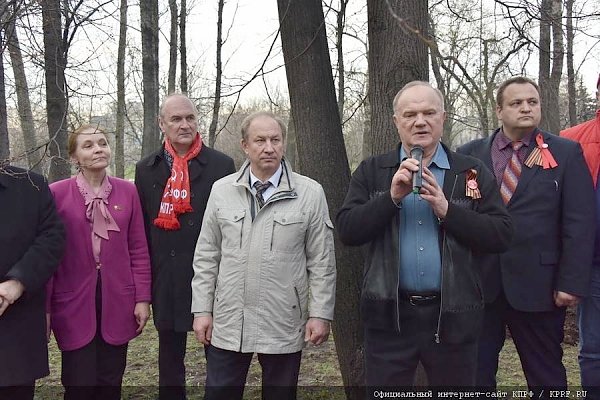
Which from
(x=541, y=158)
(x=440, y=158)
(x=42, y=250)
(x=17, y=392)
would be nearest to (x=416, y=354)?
(x=440, y=158)

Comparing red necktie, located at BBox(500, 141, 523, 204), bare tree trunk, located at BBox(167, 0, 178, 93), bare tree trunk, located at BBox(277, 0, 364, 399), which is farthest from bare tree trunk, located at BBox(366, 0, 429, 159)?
bare tree trunk, located at BBox(167, 0, 178, 93)

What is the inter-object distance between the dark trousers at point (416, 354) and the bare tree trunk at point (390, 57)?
1.46 meters

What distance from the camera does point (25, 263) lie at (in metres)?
3.12

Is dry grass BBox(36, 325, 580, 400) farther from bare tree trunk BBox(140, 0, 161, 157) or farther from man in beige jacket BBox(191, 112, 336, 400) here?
bare tree trunk BBox(140, 0, 161, 157)

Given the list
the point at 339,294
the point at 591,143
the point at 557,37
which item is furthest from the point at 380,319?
the point at 557,37

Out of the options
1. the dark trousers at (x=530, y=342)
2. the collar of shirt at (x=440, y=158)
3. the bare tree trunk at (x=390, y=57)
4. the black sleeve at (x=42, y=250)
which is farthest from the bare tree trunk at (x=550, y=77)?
the black sleeve at (x=42, y=250)

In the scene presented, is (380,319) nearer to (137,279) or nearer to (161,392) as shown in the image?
(137,279)

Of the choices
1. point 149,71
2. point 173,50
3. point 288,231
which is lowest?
point 288,231

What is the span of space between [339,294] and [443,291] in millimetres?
1503

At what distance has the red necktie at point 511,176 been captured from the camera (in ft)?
11.2

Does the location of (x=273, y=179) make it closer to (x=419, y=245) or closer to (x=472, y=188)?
(x=419, y=245)

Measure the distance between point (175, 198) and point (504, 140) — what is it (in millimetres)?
2120

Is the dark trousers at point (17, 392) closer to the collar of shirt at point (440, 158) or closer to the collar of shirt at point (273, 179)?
the collar of shirt at point (273, 179)

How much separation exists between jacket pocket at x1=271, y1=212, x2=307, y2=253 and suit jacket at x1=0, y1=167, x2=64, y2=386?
1.24m
